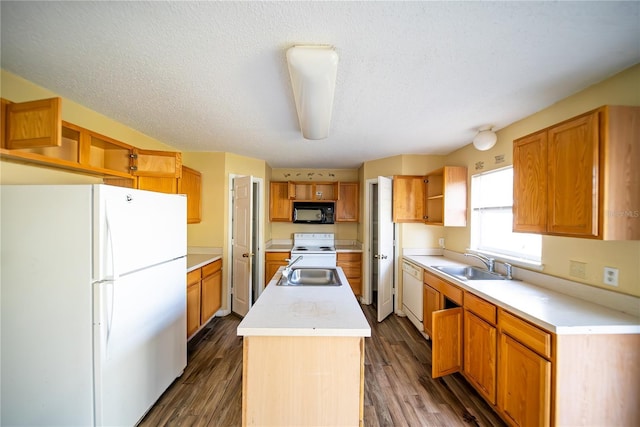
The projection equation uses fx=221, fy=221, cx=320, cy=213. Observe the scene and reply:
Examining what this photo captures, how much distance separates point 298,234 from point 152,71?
10.9 ft

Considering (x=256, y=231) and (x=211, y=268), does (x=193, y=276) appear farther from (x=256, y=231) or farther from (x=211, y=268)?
(x=256, y=231)

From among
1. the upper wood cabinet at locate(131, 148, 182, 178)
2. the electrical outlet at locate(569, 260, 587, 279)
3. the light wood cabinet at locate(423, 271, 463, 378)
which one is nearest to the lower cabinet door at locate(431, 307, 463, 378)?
the light wood cabinet at locate(423, 271, 463, 378)

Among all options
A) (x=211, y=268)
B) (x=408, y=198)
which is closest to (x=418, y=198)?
(x=408, y=198)

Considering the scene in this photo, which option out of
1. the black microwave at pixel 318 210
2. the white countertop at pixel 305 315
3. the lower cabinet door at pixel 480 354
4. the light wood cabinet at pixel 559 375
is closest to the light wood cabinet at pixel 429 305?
the lower cabinet door at pixel 480 354

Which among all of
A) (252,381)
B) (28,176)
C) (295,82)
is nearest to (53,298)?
(28,176)

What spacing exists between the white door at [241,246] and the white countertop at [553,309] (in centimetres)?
262

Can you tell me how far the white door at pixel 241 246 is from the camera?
318 centimetres

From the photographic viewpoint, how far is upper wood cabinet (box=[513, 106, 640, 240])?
123 centimetres

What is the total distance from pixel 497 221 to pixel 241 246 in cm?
327

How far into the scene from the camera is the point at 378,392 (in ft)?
6.12

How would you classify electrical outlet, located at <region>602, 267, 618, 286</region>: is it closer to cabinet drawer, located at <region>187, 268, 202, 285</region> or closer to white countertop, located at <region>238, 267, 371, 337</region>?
white countertop, located at <region>238, 267, 371, 337</region>

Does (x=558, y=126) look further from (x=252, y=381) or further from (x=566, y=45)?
(x=252, y=381)

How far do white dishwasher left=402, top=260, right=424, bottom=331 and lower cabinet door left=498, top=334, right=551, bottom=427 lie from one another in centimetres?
118

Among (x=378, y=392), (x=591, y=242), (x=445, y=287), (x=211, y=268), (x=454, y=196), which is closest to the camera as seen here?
(x=591, y=242)
